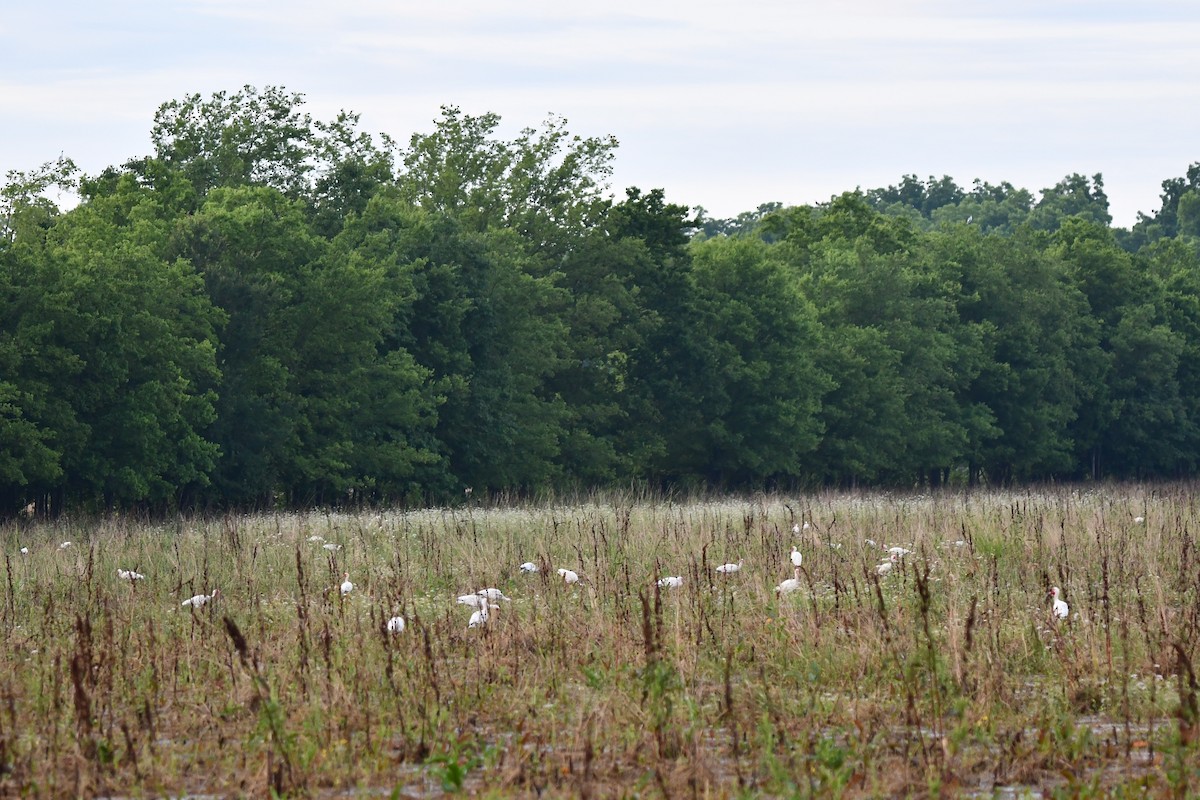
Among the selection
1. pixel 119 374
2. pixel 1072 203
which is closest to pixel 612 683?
pixel 119 374

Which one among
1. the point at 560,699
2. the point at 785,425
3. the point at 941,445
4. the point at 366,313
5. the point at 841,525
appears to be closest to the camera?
the point at 560,699

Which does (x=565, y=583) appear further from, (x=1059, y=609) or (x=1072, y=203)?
(x=1072, y=203)

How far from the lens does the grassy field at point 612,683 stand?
6883mm

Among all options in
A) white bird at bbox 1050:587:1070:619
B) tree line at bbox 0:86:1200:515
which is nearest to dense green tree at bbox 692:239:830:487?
tree line at bbox 0:86:1200:515

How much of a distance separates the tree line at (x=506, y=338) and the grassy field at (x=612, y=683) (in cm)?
1815

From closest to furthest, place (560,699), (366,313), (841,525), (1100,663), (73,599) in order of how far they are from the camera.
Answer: (560,699) < (1100,663) < (73,599) < (841,525) < (366,313)

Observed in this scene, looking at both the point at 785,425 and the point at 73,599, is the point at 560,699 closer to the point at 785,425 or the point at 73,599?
the point at 73,599

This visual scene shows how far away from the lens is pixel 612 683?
864 cm

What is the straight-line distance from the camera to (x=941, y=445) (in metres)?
59.5

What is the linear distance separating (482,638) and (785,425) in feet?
141

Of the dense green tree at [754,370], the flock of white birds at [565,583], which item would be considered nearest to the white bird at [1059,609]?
the flock of white birds at [565,583]

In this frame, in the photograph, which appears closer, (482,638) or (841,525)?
(482,638)

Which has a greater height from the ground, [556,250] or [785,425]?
[556,250]

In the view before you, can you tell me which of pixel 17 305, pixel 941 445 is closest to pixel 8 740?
pixel 17 305
